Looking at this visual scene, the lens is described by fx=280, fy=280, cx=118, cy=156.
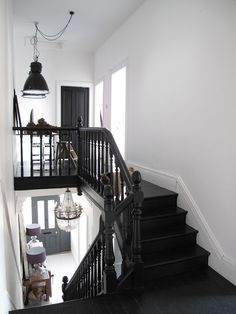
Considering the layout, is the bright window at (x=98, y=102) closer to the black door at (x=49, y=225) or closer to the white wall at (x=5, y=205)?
the black door at (x=49, y=225)

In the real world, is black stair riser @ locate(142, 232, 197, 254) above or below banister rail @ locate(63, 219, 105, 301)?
above

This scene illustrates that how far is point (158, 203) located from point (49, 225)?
7311 mm

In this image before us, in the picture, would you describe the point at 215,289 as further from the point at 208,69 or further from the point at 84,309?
the point at 208,69

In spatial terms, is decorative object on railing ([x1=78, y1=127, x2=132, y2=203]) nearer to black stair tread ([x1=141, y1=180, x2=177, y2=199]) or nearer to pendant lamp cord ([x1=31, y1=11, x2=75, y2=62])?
black stair tread ([x1=141, y1=180, x2=177, y2=199])

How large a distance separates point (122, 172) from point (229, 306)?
5.04ft

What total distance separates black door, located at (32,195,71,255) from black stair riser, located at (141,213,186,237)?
6.80 metres

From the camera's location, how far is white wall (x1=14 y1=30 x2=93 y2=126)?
700 cm

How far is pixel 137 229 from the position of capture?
261cm

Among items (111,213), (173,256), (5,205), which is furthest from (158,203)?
(5,205)

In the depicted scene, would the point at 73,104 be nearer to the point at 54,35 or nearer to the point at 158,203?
the point at 54,35

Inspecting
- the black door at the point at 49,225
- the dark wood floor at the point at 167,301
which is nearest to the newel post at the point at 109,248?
the dark wood floor at the point at 167,301

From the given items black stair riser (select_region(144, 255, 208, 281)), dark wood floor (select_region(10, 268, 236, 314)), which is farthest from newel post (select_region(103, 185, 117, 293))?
black stair riser (select_region(144, 255, 208, 281))

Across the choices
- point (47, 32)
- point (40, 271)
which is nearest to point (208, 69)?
point (47, 32)

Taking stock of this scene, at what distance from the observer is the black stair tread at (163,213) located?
3360 millimetres
